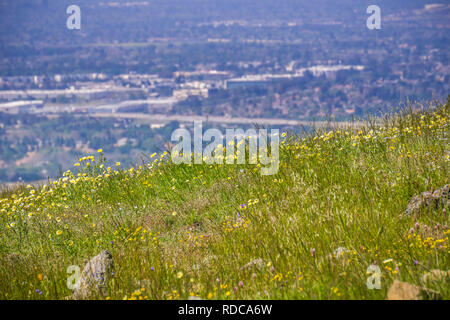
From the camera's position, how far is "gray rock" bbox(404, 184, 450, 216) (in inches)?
191

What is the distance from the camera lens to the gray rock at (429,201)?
15.9 ft

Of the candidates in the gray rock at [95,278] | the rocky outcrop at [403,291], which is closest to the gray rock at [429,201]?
the rocky outcrop at [403,291]

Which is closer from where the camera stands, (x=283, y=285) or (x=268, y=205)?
(x=283, y=285)

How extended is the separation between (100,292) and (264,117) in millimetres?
142077

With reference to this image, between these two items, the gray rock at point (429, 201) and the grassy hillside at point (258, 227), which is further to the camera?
the gray rock at point (429, 201)

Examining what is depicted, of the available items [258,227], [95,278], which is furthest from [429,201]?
[95,278]

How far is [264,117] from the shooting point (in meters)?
145

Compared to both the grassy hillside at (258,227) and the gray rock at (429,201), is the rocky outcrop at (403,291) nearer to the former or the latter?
the grassy hillside at (258,227)

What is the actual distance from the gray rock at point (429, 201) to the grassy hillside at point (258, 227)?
0.09 m

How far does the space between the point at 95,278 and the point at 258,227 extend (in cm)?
166

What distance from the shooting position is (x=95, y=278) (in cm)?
465

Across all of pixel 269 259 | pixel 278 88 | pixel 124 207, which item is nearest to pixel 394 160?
pixel 269 259

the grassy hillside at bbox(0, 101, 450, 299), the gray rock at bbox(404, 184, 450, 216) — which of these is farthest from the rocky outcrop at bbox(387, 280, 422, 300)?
the gray rock at bbox(404, 184, 450, 216)
